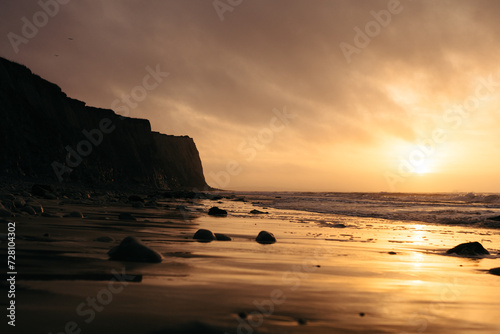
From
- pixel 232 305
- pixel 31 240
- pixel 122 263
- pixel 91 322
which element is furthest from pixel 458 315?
pixel 31 240

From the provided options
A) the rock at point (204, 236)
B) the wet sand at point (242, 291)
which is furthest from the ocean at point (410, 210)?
the rock at point (204, 236)

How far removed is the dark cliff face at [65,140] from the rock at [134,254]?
2775 centimetres

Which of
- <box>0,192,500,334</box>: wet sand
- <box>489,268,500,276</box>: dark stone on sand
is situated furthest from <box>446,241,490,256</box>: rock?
<box>489,268,500,276</box>: dark stone on sand

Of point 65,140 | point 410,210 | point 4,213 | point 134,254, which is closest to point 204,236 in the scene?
point 134,254

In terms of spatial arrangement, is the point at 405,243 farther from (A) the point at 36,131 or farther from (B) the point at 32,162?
(A) the point at 36,131

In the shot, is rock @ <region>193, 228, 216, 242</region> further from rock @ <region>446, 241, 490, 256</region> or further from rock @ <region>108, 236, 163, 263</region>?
rock @ <region>446, 241, 490, 256</region>

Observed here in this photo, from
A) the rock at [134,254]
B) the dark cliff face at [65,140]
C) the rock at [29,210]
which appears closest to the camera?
the rock at [134,254]

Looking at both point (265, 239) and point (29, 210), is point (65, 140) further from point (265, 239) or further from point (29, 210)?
point (265, 239)

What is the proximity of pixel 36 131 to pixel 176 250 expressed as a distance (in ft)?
112

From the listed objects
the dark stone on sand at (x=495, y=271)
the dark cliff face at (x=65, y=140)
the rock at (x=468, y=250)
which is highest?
the dark cliff face at (x=65, y=140)

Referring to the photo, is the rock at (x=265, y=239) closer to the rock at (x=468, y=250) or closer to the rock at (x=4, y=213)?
the rock at (x=468, y=250)

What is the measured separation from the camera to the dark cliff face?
3158cm

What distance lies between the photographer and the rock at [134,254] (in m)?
4.90

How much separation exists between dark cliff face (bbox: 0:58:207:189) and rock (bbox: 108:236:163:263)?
27753 millimetres
